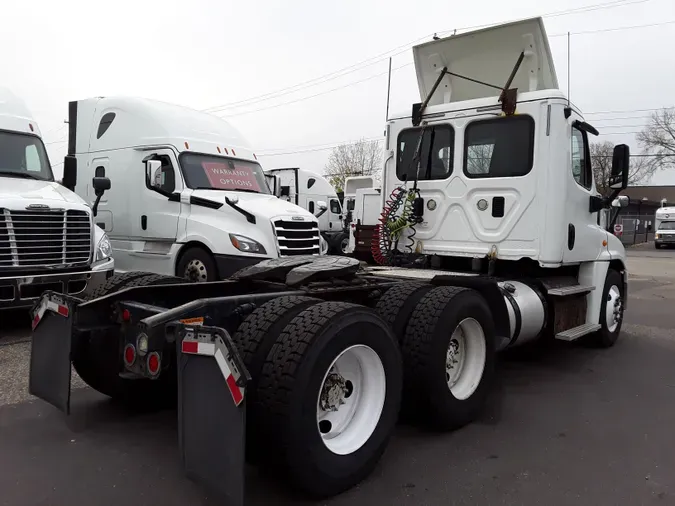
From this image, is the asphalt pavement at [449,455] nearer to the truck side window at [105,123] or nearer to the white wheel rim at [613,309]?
the white wheel rim at [613,309]

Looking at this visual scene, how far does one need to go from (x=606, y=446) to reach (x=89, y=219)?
21.1ft

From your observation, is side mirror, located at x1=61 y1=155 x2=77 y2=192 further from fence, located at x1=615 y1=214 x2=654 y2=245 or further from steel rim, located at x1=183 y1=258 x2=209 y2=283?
fence, located at x1=615 y1=214 x2=654 y2=245

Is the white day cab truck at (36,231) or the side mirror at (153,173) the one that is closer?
the white day cab truck at (36,231)

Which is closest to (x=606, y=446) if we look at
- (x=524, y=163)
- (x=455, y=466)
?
(x=455, y=466)

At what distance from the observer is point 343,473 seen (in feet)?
9.97

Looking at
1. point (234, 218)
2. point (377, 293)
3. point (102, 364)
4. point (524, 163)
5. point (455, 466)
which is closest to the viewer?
point (455, 466)

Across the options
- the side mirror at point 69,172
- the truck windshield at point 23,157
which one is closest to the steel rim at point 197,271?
the side mirror at point 69,172

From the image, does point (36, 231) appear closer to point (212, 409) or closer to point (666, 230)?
point (212, 409)

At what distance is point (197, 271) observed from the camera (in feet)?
28.9

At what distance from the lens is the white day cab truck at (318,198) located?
19828 millimetres

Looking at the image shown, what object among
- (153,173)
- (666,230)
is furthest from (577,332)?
(666,230)

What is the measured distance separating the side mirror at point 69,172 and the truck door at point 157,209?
1265 millimetres

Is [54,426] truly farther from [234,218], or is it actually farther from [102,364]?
[234,218]

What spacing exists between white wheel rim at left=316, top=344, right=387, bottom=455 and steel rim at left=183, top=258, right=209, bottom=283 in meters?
5.72
